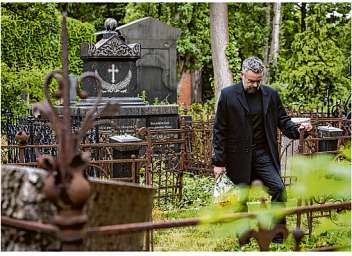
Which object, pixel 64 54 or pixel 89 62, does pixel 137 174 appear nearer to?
pixel 64 54

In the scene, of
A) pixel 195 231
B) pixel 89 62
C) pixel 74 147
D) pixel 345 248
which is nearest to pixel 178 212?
pixel 195 231

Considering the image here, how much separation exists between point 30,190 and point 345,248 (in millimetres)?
1232

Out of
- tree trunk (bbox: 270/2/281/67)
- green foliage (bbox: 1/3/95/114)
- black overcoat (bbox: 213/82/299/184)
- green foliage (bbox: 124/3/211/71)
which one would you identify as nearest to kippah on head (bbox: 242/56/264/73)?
black overcoat (bbox: 213/82/299/184)

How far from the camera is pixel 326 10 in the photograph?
23094 mm

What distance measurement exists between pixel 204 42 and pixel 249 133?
22568mm

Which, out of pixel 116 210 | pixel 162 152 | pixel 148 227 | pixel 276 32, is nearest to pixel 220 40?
pixel 162 152

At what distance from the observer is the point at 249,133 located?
606cm

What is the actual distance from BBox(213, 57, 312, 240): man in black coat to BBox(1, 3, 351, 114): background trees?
288 inches

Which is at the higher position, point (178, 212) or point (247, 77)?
point (247, 77)

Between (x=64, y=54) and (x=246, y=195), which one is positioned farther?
(x=64, y=54)

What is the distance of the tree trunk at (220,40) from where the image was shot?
17516 mm

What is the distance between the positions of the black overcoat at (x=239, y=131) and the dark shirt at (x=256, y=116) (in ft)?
0.11

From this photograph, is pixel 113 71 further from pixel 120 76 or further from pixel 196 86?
pixel 196 86

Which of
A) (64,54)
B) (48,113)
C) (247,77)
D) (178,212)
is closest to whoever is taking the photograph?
(48,113)
